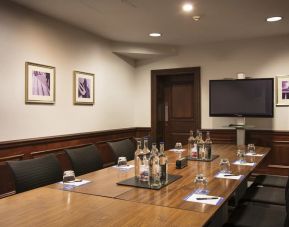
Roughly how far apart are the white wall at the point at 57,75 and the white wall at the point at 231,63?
0.87 metres

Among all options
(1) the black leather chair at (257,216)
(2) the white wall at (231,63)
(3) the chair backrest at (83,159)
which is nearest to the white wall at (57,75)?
(2) the white wall at (231,63)

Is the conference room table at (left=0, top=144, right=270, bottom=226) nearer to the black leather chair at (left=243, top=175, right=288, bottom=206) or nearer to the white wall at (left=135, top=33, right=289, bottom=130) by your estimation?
the black leather chair at (left=243, top=175, right=288, bottom=206)

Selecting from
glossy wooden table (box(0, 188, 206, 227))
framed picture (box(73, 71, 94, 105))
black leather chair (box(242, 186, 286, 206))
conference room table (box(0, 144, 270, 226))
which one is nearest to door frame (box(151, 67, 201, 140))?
framed picture (box(73, 71, 94, 105))

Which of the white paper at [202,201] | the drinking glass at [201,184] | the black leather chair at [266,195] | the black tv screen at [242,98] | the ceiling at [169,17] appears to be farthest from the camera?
the black tv screen at [242,98]

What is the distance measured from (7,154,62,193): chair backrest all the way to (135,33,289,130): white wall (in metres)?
3.68

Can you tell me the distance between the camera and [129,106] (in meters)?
5.93

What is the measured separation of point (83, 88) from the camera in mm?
4586

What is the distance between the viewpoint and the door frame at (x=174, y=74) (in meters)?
5.55

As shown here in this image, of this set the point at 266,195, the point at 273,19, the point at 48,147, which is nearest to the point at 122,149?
the point at 48,147

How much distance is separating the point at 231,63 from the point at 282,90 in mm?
982

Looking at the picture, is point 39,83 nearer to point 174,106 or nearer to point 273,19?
point 174,106

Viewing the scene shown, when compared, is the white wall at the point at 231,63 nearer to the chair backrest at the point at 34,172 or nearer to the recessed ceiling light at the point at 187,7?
the recessed ceiling light at the point at 187,7

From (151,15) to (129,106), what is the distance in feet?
8.01

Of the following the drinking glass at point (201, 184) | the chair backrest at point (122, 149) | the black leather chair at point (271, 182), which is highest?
the chair backrest at point (122, 149)
